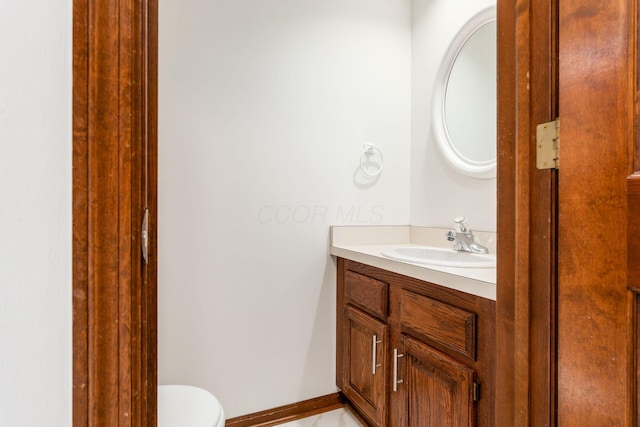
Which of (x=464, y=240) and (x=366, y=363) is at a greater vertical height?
(x=464, y=240)

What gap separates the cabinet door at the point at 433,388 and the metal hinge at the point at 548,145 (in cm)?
71

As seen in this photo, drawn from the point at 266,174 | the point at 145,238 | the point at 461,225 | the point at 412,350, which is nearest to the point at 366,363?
the point at 412,350

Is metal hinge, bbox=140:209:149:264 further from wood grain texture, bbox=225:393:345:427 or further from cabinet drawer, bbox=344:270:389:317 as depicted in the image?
wood grain texture, bbox=225:393:345:427

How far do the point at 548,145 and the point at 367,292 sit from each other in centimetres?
111

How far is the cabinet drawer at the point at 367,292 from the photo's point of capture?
145cm

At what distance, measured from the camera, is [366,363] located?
1.59 meters

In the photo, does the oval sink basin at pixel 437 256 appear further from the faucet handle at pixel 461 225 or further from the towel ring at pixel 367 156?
the towel ring at pixel 367 156

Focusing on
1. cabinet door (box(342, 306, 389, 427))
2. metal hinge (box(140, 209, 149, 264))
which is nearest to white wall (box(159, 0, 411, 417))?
cabinet door (box(342, 306, 389, 427))

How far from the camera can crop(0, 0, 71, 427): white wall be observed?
Result: 0.35 meters

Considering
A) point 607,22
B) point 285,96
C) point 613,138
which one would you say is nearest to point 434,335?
point 613,138

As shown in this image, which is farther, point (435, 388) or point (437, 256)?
point (437, 256)

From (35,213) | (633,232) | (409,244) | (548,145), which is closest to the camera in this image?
(35,213)

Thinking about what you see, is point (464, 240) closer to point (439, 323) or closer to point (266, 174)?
point (439, 323)

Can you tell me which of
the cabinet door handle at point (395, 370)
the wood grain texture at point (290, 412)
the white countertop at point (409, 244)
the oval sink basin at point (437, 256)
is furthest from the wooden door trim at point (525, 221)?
the wood grain texture at point (290, 412)
